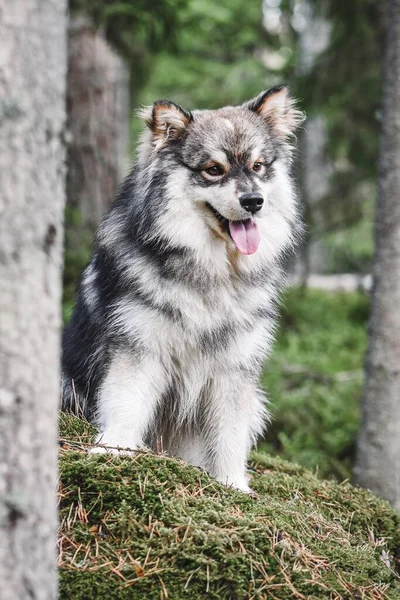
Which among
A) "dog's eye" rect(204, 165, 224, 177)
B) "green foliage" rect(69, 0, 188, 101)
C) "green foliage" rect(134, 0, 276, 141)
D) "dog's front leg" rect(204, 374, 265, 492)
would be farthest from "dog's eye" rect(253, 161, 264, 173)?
"green foliage" rect(134, 0, 276, 141)

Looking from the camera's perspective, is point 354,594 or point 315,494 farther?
point 315,494

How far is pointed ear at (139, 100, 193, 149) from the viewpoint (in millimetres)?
3559

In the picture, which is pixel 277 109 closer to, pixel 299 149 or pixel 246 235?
pixel 246 235

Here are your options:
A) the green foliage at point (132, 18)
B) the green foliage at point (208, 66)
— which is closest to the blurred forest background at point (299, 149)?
the green foliage at point (132, 18)

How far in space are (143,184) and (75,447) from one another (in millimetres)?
1369

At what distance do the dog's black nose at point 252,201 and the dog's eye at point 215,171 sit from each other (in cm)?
22

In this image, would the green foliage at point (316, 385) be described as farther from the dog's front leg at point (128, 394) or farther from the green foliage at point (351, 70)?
the green foliage at point (351, 70)

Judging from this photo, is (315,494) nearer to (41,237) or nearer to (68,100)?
(41,237)

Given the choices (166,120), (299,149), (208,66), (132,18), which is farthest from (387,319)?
(208,66)

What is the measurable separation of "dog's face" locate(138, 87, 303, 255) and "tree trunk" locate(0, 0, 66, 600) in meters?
1.69

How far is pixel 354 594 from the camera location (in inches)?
104

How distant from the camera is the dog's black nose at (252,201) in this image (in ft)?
11.0

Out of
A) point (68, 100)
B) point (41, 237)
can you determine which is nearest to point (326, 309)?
point (68, 100)

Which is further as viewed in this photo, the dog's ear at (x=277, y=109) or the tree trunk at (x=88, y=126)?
the tree trunk at (x=88, y=126)
